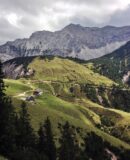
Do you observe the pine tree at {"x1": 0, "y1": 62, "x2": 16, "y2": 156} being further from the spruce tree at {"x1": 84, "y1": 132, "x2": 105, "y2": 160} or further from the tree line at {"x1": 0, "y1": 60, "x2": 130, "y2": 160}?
the spruce tree at {"x1": 84, "y1": 132, "x2": 105, "y2": 160}

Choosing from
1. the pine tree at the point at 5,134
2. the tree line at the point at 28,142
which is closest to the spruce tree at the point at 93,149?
the tree line at the point at 28,142

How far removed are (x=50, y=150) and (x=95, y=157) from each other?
184 ft

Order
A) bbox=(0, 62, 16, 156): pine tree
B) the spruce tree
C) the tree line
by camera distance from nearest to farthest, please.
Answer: bbox=(0, 62, 16, 156): pine tree < the tree line < the spruce tree

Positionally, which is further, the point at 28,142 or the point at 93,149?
the point at 93,149

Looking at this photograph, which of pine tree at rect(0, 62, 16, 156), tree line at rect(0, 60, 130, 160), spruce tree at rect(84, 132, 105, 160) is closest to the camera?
pine tree at rect(0, 62, 16, 156)

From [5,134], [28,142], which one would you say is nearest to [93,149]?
[28,142]

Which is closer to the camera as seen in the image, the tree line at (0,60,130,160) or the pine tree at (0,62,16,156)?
the pine tree at (0,62,16,156)

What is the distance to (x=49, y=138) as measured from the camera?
126 m

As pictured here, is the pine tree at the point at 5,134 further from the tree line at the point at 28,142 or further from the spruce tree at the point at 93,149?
the spruce tree at the point at 93,149

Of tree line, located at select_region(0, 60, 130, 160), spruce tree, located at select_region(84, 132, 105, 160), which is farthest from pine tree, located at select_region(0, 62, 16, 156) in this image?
spruce tree, located at select_region(84, 132, 105, 160)

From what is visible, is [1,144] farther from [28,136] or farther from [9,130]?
[28,136]

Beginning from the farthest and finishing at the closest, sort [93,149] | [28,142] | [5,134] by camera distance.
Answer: [93,149] < [28,142] < [5,134]

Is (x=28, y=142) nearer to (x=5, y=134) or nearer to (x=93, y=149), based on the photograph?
(x=5, y=134)

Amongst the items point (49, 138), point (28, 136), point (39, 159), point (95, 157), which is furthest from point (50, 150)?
point (95, 157)
